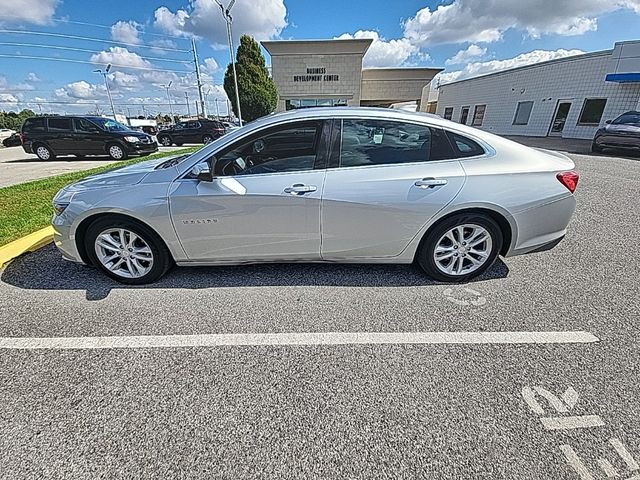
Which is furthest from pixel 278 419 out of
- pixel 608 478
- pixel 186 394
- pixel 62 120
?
pixel 62 120

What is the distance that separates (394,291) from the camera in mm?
3055

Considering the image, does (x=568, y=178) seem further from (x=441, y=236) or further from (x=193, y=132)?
(x=193, y=132)

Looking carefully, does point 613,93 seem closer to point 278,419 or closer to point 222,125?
point 222,125

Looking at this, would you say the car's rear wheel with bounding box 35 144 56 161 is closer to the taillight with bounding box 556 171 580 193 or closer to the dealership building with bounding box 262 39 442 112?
the taillight with bounding box 556 171 580 193

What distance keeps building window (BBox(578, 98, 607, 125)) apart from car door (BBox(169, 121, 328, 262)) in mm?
24939

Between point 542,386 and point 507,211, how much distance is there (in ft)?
4.96

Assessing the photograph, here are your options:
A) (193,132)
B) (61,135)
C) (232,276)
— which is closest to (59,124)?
(61,135)

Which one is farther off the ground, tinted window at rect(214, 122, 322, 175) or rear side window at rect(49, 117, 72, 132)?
tinted window at rect(214, 122, 322, 175)

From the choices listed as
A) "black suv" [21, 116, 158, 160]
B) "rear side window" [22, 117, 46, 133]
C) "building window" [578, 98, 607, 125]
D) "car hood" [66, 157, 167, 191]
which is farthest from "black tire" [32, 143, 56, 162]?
"building window" [578, 98, 607, 125]

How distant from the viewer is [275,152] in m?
2.95

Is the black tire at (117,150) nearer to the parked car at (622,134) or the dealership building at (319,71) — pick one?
the parked car at (622,134)

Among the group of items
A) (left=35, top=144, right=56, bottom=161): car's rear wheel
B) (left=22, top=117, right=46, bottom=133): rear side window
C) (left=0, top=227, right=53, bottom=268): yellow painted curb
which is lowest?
(left=35, top=144, right=56, bottom=161): car's rear wheel

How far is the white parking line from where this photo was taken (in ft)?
7.89

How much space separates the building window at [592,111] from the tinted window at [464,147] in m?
23.9
